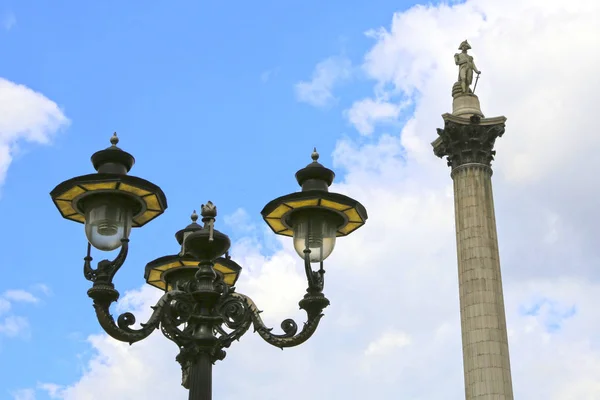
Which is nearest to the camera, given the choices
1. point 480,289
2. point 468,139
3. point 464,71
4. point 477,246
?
point 480,289

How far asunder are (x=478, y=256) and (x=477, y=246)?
36cm

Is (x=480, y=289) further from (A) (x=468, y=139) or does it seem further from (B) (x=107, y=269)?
(B) (x=107, y=269)

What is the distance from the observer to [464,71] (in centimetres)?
3819

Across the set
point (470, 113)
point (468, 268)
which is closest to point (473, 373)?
point (468, 268)

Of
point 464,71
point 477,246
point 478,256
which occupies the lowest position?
point 478,256

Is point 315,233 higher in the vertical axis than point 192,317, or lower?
higher

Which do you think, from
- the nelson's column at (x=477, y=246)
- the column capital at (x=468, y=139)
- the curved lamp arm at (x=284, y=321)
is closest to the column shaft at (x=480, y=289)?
the nelson's column at (x=477, y=246)

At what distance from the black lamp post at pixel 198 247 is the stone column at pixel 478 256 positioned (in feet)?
74.3

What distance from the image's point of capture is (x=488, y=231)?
33.1m

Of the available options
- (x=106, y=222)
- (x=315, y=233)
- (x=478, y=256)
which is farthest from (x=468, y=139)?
(x=106, y=222)

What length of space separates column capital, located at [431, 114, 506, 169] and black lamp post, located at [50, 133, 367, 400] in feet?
84.4

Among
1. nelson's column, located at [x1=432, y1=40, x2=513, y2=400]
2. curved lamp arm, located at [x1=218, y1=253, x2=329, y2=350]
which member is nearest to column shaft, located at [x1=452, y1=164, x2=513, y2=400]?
nelson's column, located at [x1=432, y1=40, x2=513, y2=400]

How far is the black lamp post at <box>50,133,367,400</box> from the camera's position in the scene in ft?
28.0

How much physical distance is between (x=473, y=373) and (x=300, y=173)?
22986 mm
